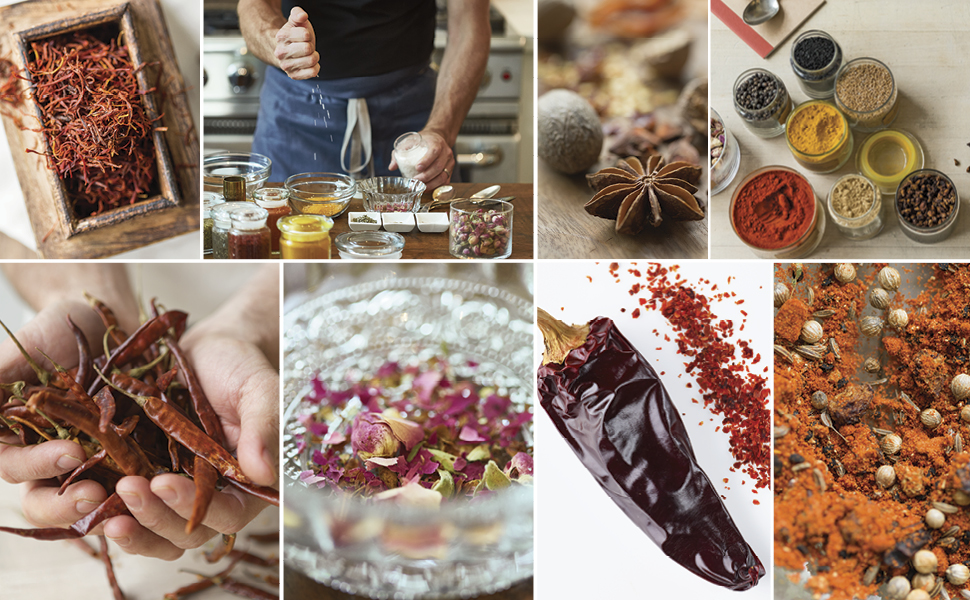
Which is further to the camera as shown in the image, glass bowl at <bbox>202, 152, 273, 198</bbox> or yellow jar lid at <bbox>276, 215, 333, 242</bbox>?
glass bowl at <bbox>202, 152, 273, 198</bbox>

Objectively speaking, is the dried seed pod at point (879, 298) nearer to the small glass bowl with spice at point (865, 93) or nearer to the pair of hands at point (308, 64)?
the small glass bowl with spice at point (865, 93)

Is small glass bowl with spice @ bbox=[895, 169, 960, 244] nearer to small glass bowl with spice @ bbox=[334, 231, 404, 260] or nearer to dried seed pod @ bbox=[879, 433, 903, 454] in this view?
dried seed pod @ bbox=[879, 433, 903, 454]

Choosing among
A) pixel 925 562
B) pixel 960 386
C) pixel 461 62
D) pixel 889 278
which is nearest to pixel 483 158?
pixel 461 62

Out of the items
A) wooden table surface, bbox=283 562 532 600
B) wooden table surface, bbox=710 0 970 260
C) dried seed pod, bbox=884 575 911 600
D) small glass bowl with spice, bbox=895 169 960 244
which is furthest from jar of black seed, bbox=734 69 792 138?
wooden table surface, bbox=283 562 532 600

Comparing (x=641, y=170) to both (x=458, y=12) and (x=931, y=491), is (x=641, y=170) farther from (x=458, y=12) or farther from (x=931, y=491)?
(x=931, y=491)

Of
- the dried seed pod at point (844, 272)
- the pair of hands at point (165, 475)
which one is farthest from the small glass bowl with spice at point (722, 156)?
the pair of hands at point (165, 475)

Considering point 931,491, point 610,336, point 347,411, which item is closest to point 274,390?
point 347,411

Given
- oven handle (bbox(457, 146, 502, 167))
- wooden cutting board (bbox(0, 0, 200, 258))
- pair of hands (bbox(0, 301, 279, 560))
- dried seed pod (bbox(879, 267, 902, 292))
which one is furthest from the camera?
oven handle (bbox(457, 146, 502, 167))
